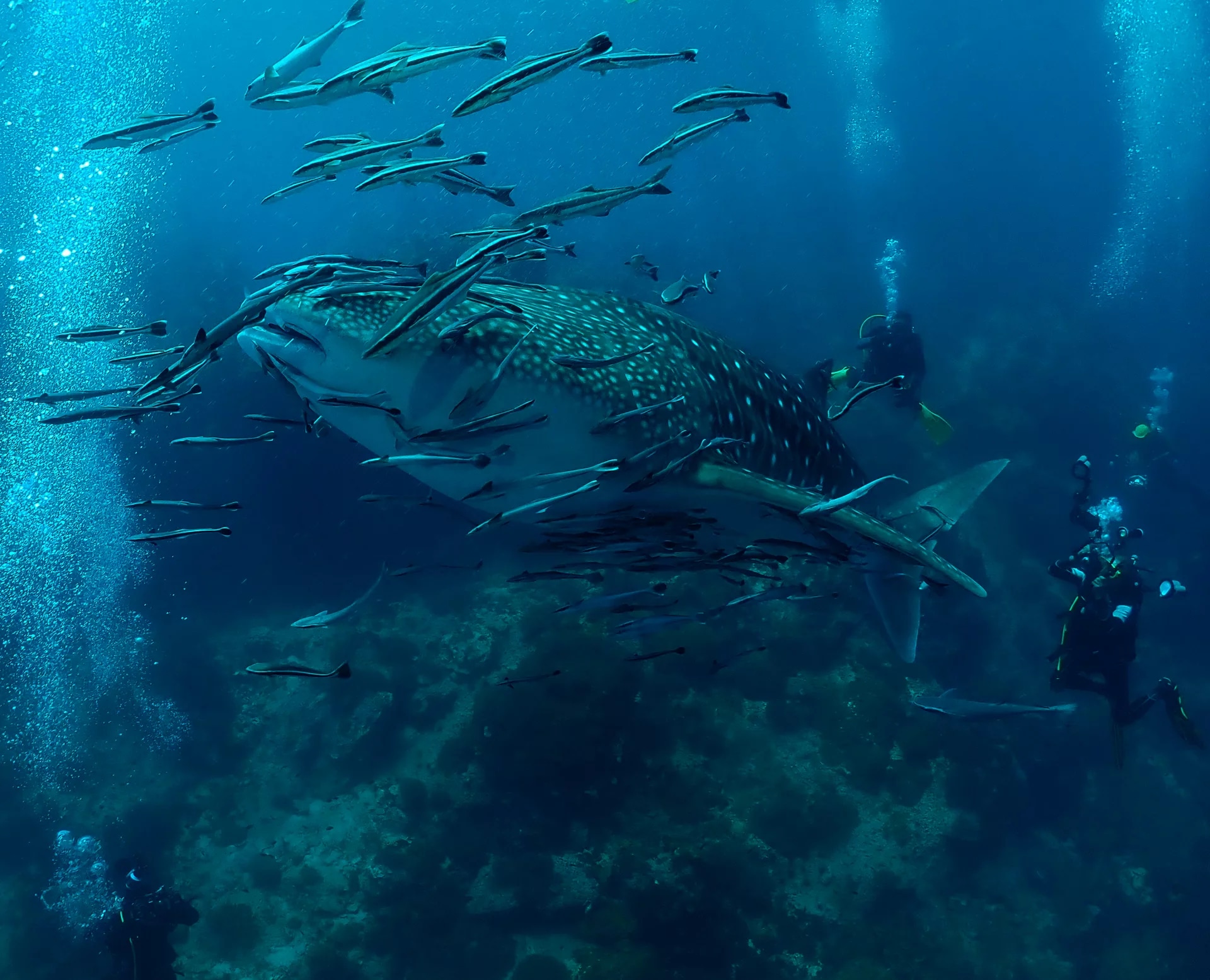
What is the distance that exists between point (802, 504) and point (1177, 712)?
1093 cm

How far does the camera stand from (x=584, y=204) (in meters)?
3.48

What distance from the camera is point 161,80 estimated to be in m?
87.7

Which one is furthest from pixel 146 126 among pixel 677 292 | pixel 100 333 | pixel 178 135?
pixel 677 292

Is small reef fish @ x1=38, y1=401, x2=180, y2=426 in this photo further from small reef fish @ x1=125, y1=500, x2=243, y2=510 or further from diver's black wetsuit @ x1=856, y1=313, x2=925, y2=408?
diver's black wetsuit @ x1=856, y1=313, x2=925, y2=408

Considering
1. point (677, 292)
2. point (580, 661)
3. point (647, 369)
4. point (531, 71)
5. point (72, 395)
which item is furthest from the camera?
point (580, 661)

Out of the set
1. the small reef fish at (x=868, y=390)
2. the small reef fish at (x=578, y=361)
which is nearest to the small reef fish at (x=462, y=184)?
the small reef fish at (x=578, y=361)

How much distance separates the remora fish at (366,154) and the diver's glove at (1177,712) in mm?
12869

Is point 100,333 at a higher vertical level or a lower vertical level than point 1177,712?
higher

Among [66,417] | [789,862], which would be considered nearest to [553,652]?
[789,862]

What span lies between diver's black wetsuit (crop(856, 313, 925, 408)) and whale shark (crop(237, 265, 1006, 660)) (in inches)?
423

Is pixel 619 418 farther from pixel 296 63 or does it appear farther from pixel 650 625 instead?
pixel 296 63

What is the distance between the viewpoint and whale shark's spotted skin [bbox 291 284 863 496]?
285 centimetres

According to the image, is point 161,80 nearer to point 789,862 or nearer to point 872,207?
point 872,207

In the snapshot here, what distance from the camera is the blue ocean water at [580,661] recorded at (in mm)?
5250
